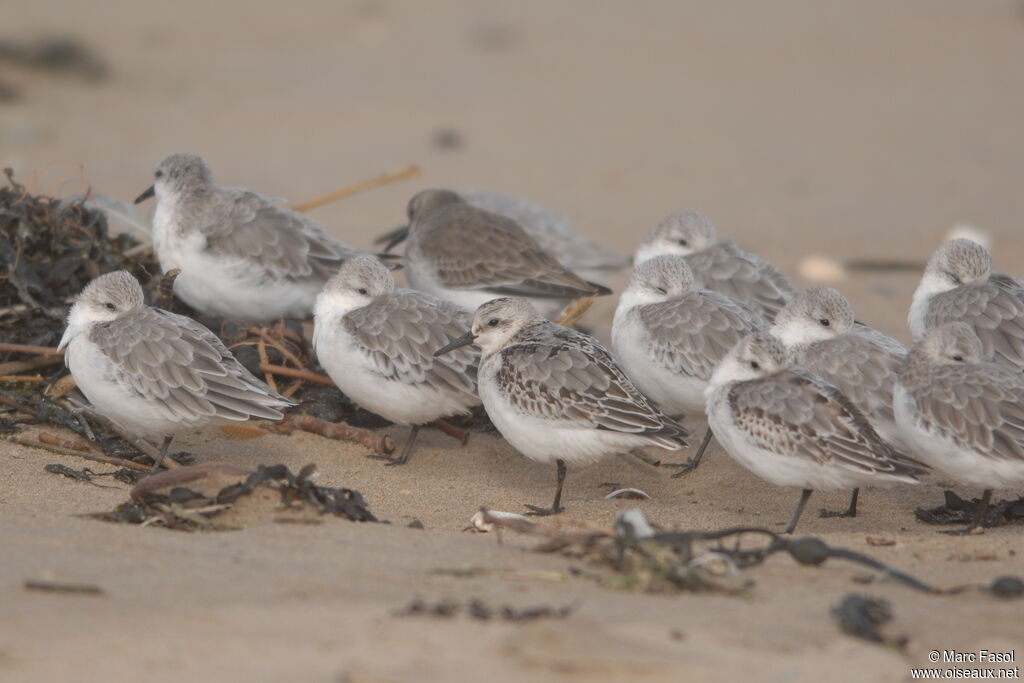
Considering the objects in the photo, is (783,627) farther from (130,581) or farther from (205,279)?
(205,279)

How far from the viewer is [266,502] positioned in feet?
18.4

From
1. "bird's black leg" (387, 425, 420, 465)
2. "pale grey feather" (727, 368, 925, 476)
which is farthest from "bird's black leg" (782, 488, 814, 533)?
"bird's black leg" (387, 425, 420, 465)

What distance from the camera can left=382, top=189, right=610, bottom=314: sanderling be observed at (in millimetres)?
8875

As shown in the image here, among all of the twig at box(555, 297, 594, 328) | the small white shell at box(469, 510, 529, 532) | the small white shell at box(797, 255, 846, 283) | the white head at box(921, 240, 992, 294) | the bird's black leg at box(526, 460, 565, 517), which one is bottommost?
the small white shell at box(797, 255, 846, 283)

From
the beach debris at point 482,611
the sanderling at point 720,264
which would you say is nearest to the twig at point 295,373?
the sanderling at point 720,264

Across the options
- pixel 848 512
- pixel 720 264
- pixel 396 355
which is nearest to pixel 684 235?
pixel 720 264

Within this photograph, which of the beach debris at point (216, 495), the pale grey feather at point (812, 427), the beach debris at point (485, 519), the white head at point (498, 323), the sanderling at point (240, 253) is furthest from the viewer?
the sanderling at point (240, 253)

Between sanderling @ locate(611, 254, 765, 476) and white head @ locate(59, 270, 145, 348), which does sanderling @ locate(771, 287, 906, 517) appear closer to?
sanderling @ locate(611, 254, 765, 476)

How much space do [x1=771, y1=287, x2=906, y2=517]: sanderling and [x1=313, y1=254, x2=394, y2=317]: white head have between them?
231cm

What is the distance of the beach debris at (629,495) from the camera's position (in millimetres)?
6922

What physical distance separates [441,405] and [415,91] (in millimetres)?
10479

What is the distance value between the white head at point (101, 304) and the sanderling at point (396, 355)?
117cm

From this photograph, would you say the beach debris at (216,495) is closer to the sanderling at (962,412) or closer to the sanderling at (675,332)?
the sanderling at (675,332)

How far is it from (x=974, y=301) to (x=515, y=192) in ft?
23.9
